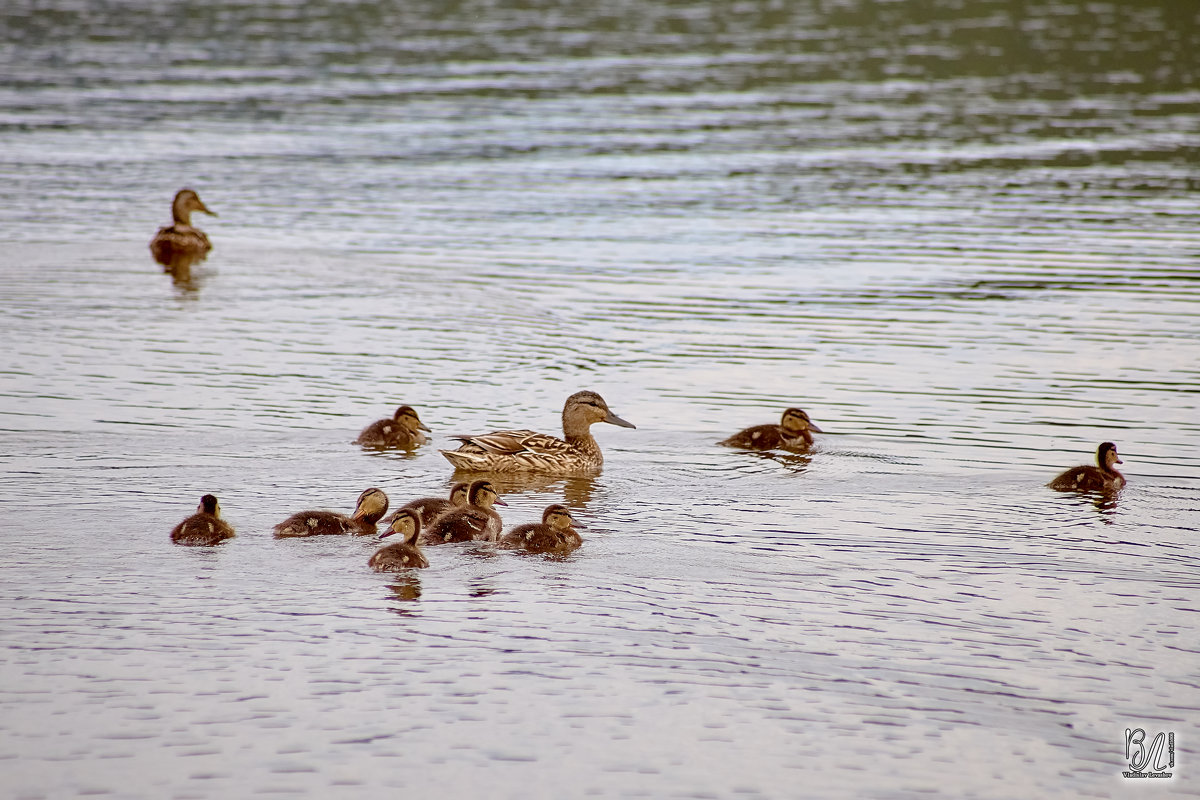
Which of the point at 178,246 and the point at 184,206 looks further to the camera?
the point at 184,206

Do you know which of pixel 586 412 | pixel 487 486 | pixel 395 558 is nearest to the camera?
pixel 395 558

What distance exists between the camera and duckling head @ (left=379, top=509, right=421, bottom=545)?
30.9 feet

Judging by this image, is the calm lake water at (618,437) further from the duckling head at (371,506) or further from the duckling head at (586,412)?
the duckling head at (586,412)

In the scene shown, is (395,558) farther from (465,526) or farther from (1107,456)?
(1107,456)

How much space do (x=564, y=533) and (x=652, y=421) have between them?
3405mm

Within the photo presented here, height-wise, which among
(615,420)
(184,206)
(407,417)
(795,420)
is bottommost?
(407,417)

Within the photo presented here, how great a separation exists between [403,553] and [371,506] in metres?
0.82

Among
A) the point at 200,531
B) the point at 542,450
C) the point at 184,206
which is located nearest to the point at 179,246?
the point at 184,206

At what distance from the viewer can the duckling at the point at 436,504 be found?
10.1 meters

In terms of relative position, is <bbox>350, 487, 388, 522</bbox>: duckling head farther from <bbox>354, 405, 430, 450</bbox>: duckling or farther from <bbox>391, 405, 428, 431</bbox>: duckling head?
<bbox>391, 405, 428, 431</bbox>: duckling head

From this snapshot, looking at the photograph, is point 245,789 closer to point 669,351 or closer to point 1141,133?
point 669,351

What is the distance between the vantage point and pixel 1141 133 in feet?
89.6

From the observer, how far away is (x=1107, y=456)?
1123cm

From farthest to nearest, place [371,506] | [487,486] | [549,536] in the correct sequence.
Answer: [487,486] < [371,506] < [549,536]
